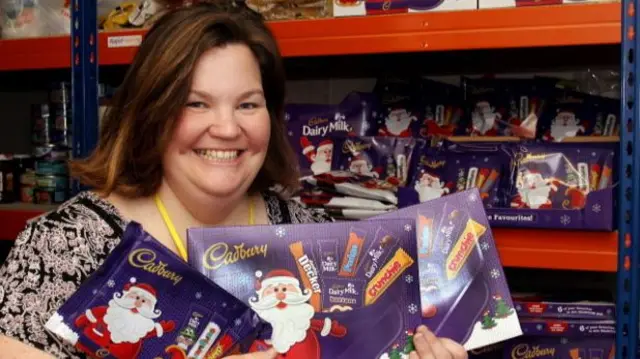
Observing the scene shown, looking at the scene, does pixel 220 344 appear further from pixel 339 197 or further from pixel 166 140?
pixel 339 197

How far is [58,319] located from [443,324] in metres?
0.53

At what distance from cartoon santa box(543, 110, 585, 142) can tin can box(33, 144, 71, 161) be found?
129 centimetres

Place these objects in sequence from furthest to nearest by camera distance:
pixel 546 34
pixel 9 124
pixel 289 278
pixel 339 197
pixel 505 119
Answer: pixel 9 124, pixel 505 119, pixel 339 197, pixel 546 34, pixel 289 278

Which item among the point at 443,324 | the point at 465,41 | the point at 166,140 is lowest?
the point at 443,324

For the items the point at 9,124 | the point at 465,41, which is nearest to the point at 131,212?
the point at 465,41

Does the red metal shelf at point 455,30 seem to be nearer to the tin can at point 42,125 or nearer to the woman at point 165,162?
the woman at point 165,162

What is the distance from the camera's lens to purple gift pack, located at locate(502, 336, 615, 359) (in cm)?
161

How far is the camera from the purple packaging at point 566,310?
1.61 meters

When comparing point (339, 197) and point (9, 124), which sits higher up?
point (9, 124)

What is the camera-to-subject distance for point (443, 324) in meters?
1.17

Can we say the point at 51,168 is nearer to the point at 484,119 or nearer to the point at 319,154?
the point at 319,154

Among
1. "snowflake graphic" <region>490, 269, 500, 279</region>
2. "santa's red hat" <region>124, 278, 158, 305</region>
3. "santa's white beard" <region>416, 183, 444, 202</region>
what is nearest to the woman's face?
"santa's red hat" <region>124, 278, 158, 305</region>

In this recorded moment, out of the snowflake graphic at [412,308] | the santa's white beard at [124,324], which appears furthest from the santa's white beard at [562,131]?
the santa's white beard at [124,324]

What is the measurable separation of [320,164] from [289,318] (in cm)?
92
